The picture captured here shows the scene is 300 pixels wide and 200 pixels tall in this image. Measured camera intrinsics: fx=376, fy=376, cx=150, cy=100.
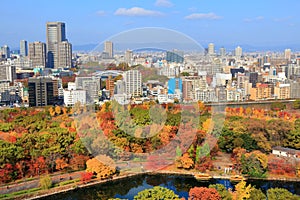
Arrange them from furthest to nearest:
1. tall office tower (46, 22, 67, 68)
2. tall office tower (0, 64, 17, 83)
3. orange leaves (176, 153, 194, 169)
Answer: tall office tower (46, 22, 67, 68) → tall office tower (0, 64, 17, 83) → orange leaves (176, 153, 194, 169)

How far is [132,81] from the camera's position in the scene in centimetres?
456

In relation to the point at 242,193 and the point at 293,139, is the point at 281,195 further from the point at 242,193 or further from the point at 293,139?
the point at 293,139

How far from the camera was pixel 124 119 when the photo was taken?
416 cm

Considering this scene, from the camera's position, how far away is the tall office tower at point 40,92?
888 centimetres

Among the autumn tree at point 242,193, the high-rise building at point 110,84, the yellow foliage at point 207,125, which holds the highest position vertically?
the high-rise building at point 110,84

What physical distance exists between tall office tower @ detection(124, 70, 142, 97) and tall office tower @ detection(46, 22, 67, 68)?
1349 cm

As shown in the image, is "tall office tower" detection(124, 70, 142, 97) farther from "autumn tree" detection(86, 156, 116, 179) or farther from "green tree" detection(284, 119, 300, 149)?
"green tree" detection(284, 119, 300, 149)

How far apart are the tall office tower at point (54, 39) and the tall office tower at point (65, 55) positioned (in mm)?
262

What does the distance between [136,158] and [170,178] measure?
0.48 meters

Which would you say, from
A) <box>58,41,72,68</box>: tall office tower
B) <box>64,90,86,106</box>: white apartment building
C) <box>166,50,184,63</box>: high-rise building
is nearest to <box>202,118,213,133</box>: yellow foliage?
<box>166,50,184,63</box>: high-rise building

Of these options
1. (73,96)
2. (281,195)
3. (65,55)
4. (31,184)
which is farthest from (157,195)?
(65,55)

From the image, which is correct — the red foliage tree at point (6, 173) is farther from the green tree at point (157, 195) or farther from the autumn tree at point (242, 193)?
the autumn tree at point (242, 193)

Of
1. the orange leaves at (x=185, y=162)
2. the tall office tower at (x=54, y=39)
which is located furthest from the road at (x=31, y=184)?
the tall office tower at (x=54, y=39)

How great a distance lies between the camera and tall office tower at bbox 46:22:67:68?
1786cm
